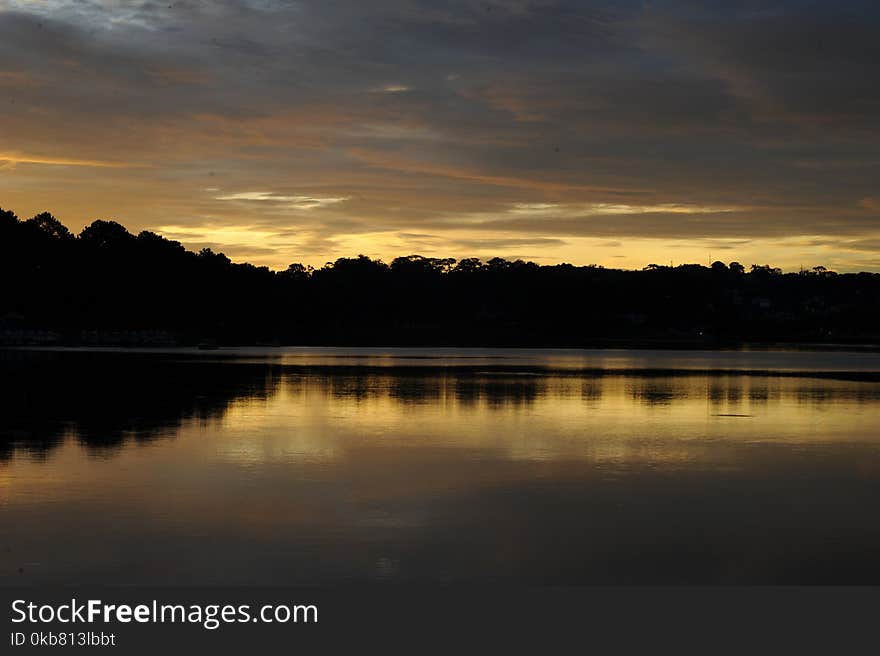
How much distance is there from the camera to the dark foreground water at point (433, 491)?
39.3ft

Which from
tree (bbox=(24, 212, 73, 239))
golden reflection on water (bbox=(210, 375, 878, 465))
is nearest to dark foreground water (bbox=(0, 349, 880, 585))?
golden reflection on water (bbox=(210, 375, 878, 465))

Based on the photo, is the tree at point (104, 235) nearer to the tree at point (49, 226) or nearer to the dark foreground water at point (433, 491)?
the tree at point (49, 226)

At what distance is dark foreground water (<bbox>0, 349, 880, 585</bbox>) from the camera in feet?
39.3

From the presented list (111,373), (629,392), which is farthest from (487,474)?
(111,373)

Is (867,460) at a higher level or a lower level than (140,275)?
lower

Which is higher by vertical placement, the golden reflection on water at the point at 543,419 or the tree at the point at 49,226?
the tree at the point at 49,226

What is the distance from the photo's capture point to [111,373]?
50031 millimetres

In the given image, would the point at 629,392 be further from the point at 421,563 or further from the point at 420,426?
the point at 421,563

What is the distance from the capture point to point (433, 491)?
55.6 ft

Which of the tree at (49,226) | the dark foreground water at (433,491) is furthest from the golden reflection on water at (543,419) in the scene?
the tree at (49,226)

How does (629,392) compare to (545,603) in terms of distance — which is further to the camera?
(629,392)

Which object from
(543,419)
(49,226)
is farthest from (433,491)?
(49,226)

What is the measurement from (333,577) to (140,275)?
139 m

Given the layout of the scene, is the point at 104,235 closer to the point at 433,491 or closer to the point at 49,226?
the point at 49,226
